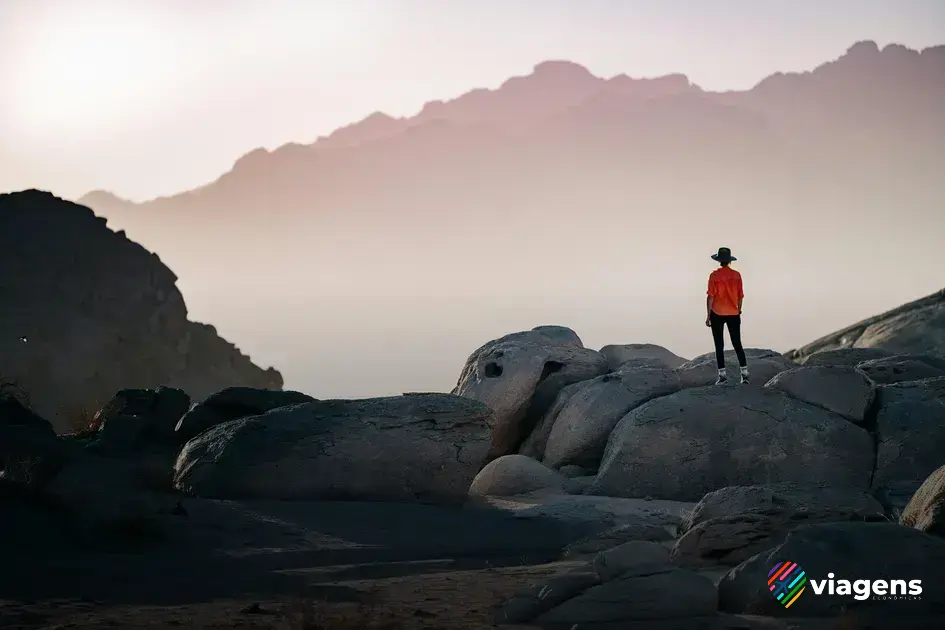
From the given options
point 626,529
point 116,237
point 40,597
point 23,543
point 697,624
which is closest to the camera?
point 697,624

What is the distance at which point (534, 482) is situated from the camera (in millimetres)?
14211

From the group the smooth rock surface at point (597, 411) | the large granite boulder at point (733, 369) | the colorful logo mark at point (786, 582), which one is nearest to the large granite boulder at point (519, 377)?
the smooth rock surface at point (597, 411)

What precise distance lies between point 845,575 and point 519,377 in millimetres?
9936

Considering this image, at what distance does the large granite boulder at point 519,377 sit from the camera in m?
16.8

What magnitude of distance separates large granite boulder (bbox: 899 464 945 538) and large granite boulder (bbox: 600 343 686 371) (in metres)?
9.39

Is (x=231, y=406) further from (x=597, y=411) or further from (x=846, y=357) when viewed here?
(x=846, y=357)

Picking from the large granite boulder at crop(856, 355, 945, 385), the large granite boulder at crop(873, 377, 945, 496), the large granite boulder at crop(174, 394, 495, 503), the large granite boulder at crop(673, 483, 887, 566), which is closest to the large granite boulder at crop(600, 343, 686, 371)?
the large granite boulder at crop(856, 355, 945, 385)

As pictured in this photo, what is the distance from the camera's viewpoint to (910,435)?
44.9 ft

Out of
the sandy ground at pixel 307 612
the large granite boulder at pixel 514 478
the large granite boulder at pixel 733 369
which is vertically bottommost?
the sandy ground at pixel 307 612

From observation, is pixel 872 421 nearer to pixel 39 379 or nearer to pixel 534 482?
pixel 534 482

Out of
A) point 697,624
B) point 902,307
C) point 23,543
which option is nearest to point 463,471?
point 23,543

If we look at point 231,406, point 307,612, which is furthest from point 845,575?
point 231,406

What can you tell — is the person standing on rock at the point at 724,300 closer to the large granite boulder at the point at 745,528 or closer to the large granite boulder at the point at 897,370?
the large granite boulder at the point at 897,370

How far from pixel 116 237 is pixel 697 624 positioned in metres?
42.0
